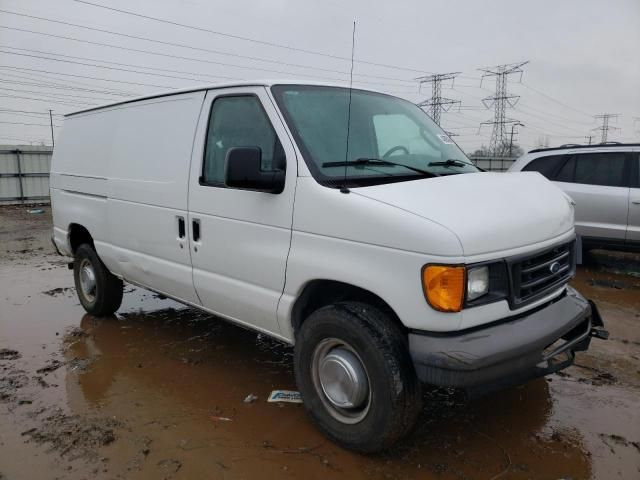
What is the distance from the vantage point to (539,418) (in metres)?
3.45

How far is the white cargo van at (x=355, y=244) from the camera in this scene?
8.55 ft

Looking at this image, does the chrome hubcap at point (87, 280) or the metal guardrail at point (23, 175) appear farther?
the metal guardrail at point (23, 175)

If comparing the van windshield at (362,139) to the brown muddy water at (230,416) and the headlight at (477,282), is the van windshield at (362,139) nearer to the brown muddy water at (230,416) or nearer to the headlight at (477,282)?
the headlight at (477,282)

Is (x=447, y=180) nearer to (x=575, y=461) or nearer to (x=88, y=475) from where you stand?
(x=575, y=461)

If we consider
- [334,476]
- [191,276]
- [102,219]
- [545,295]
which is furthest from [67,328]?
[545,295]

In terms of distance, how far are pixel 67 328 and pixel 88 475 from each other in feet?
9.33

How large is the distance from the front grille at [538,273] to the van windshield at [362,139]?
0.84 meters

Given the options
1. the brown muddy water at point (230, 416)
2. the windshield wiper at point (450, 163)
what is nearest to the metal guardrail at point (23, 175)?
the brown muddy water at point (230, 416)

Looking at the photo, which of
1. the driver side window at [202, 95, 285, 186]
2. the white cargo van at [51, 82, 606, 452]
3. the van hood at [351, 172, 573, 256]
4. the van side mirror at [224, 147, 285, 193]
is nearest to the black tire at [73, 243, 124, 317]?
the white cargo van at [51, 82, 606, 452]

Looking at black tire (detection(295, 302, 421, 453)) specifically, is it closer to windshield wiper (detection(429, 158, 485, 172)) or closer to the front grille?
the front grille

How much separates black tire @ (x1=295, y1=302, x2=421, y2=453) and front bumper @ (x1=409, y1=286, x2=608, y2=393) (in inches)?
5.4

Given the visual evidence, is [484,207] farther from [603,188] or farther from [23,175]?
[23,175]

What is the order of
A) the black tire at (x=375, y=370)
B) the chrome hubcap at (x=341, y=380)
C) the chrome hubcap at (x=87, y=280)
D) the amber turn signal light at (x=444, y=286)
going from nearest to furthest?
the amber turn signal light at (x=444, y=286)
the black tire at (x=375, y=370)
the chrome hubcap at (x=341, y=380)
the chrome hubcap at (x=87, y=280)

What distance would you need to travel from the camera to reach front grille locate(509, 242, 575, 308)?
2.77m
